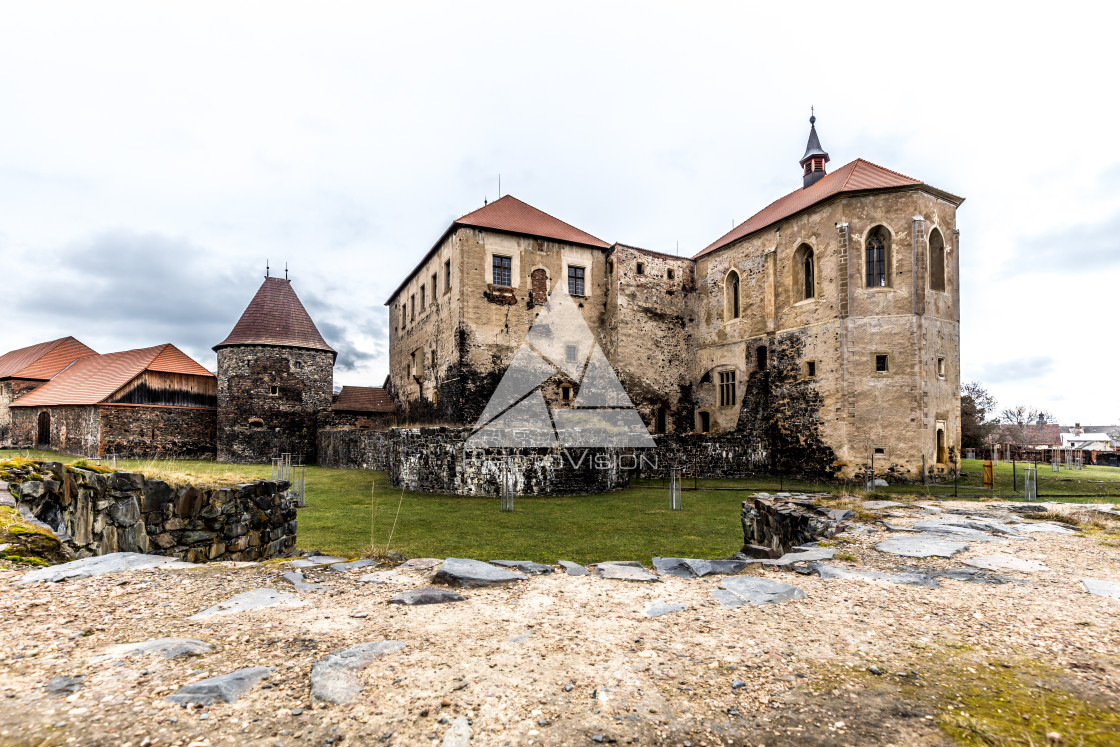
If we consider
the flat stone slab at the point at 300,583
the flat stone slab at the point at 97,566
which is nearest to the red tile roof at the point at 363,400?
the flat stone slab at the point at 97,566

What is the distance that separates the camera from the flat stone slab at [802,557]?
5324 millimetres

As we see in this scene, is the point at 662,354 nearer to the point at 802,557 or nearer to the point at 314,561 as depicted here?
the point at 802,557

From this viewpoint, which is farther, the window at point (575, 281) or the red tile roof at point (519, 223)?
the window at point (575, 281)

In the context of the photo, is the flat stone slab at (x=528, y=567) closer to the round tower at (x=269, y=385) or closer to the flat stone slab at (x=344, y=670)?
the flat stone slab at (x=344, y=670)

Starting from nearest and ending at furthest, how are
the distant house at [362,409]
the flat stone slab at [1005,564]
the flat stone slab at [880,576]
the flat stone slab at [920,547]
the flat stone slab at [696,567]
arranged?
the flat stone slab at [880,576], the flat stone slab at [1005,564], the flat stone slab at [696,567], the flat stone slab at [920,547], the distant house at [362,409]

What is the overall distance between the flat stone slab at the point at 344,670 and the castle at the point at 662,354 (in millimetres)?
11669

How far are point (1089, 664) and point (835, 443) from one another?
58.1 ft

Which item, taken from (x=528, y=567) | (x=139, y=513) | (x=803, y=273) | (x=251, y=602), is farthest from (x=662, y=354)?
(x=251, y=602)

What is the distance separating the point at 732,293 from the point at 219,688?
24.7 m

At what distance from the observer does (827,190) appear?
20734 millimetres

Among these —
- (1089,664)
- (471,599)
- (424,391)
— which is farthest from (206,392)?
(1089,664)

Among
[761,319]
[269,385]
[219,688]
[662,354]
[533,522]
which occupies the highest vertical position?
[761,319]

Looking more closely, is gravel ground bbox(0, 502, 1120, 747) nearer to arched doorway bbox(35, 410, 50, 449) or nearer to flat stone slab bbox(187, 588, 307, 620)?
flat stone slab bbox(187, 588, 307, 620)

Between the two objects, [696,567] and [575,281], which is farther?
[575,281]
